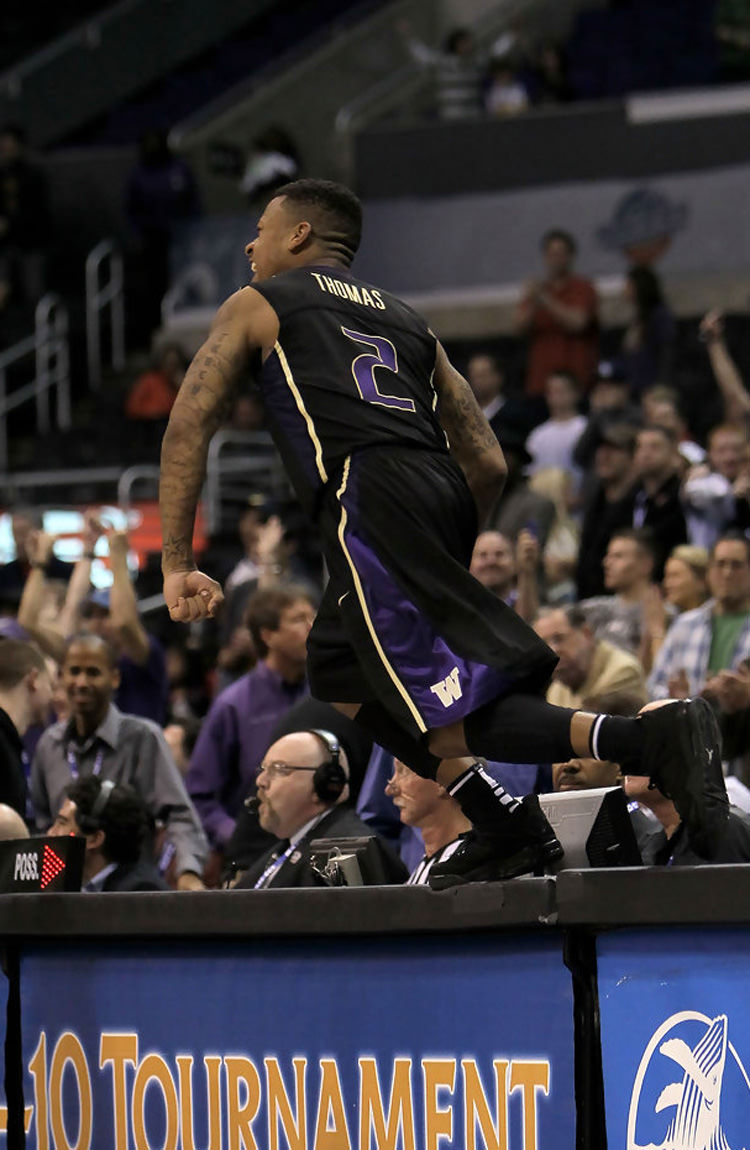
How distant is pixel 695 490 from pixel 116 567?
2.94 meters

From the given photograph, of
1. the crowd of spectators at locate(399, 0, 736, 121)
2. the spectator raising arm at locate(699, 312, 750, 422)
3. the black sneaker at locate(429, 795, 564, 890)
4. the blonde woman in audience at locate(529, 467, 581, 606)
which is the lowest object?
the black sneaker at locate(429, 795, 564, 890)

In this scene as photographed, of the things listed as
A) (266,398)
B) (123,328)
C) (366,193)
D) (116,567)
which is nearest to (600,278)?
(366,193)

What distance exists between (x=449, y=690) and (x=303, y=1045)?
0.94 meters

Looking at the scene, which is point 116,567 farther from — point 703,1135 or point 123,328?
point 123,328

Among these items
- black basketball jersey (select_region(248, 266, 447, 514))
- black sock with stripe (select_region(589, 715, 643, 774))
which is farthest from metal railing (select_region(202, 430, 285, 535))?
black sock with stripe (select_region(589, 715, 643, 774))

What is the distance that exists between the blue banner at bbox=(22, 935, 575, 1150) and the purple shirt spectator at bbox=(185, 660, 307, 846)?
2.93 metres

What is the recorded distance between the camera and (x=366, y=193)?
18.4 m

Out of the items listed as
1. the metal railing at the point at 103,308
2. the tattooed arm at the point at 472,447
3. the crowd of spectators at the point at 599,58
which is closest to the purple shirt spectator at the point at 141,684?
the tattooed arm at the point at 472,447

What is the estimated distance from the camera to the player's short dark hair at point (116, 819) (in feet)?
22.4

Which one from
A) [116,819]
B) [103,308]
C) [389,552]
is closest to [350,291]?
[389,552]

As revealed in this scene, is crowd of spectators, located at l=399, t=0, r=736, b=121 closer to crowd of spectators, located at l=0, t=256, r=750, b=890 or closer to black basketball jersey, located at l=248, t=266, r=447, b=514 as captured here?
crowd of spectators, located at l=0, t=256, r=750, b=890

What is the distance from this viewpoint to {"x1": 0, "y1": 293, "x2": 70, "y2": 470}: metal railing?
18.4m

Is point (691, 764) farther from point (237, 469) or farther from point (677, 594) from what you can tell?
point (237, 469)

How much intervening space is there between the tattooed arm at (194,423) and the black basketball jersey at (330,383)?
0.24ft
